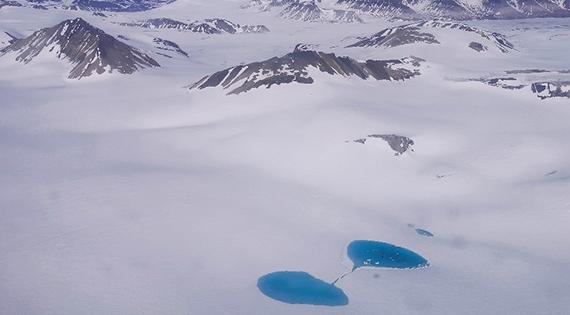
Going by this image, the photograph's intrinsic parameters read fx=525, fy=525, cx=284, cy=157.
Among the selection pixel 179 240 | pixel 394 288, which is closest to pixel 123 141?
pixel 179 240

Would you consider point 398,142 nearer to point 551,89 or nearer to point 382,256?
point 382,256

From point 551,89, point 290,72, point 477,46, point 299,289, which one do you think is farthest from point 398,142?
point 477,46

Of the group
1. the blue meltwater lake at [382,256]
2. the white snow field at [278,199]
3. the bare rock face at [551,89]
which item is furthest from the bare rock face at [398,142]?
the bare rock face at [551,89]

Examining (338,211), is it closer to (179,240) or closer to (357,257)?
(357,257)

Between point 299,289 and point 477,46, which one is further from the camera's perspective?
point 477,46

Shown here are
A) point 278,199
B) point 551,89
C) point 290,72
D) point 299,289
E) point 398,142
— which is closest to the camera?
point 299,289

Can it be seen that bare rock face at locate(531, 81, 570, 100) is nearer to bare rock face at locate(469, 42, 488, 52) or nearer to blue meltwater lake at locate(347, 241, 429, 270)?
blue meltwater lake at locate(347, 241, 429, 270)

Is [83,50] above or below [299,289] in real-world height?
above
